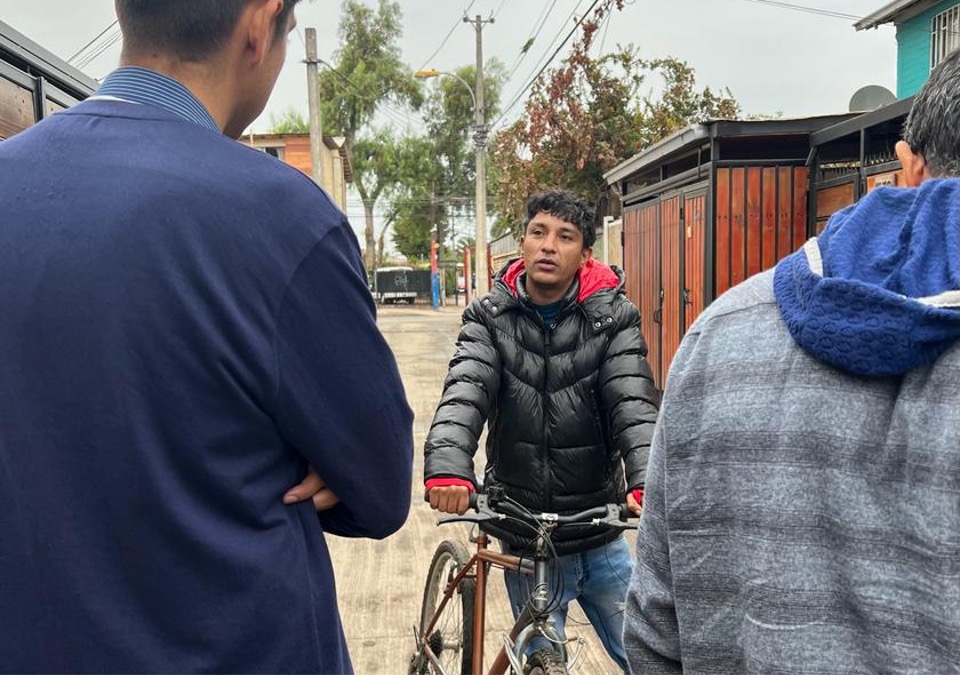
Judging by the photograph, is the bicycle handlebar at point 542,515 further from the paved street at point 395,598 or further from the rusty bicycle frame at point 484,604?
the paved street at point 395,598

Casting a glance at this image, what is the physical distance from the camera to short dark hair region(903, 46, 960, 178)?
1.05 metres

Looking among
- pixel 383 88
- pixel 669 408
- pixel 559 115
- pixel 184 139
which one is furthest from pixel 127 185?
pixel 383 88

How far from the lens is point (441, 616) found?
138 inches

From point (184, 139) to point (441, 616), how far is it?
2.70m

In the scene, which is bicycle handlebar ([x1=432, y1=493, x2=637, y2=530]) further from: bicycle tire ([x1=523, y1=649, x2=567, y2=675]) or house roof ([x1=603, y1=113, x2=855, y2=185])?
house roof ([x1=603, y1=113, x2=855, y2=185])

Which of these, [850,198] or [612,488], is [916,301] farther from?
[850,198]

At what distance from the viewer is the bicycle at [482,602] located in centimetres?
259

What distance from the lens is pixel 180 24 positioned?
1.29 meters

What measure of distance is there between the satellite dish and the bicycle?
717 centimetres

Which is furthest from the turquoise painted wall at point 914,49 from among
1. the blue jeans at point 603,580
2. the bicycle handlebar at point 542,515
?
the bicycle handlebar at point 542,515

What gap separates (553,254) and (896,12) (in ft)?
39.9

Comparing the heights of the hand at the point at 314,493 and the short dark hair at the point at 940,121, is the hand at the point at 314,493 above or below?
below

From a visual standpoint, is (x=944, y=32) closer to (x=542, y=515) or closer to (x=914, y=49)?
(x=914, y=49)

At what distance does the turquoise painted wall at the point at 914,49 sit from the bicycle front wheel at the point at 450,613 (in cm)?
1132
